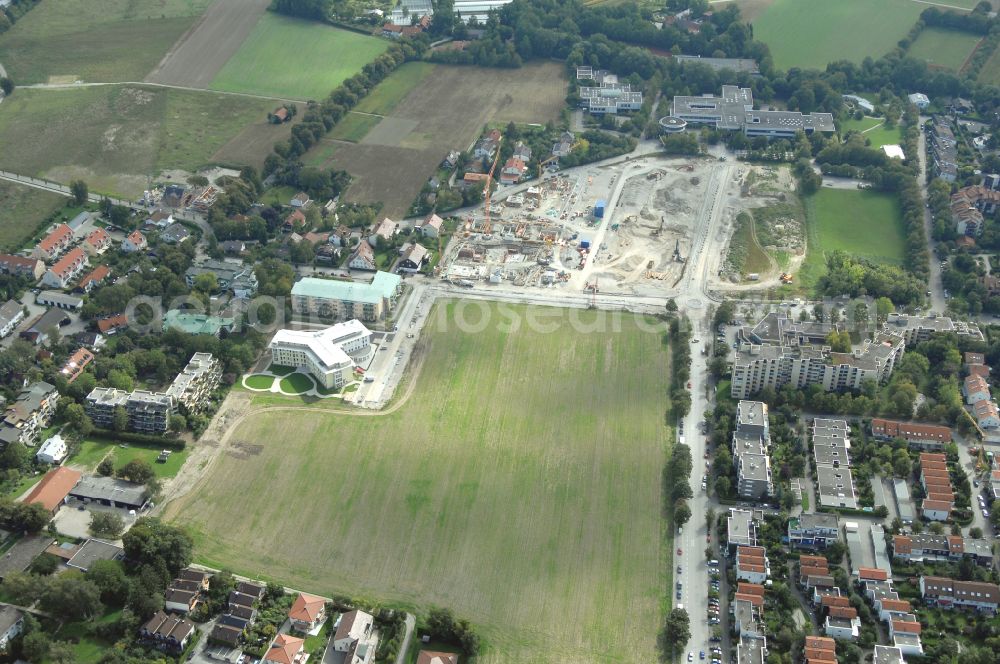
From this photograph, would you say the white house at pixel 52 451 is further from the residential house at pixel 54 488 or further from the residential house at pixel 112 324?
the residential house at pixel 112 324

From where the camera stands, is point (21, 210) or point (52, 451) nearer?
point (52, 451)

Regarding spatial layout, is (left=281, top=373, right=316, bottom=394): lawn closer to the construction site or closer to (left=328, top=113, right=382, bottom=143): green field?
the construction site

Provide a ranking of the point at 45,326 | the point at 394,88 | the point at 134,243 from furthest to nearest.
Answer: the point at 394,88 → the point at 134,243 → the point at 45,326

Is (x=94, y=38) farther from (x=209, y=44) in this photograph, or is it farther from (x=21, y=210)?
(x=21, y=210)

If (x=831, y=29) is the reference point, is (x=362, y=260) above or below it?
below

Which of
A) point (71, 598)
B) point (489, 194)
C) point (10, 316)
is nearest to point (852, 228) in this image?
point (489, 194)

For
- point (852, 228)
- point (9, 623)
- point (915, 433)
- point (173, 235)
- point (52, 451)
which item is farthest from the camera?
point (852, 228)

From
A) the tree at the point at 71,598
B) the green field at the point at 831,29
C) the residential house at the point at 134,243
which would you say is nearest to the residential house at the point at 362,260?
the residential house at the point at 134,243
